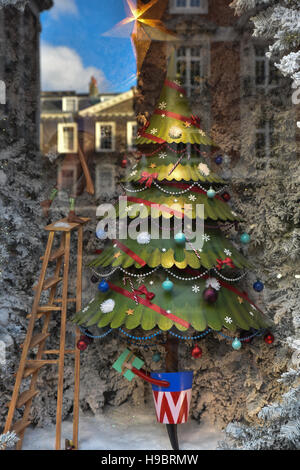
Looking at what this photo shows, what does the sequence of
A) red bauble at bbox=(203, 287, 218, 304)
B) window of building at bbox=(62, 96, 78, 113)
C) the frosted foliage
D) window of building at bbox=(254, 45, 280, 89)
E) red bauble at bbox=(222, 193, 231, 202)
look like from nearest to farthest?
the frosted foliage < red bauble at bbox=(203, 287, 218, 304) < red bauble at bbox=(222, 193, 231, 202) < window of building at bbox=(62, 96, 78, 113) < window of building at bbox=(254, 45, 280, 89)

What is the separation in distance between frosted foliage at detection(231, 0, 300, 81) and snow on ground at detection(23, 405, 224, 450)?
8.38 ft

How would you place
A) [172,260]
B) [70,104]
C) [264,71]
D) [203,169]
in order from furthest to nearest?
[264,71] < [70,104] < [203,169] < [172,260]

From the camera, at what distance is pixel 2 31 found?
3.62m

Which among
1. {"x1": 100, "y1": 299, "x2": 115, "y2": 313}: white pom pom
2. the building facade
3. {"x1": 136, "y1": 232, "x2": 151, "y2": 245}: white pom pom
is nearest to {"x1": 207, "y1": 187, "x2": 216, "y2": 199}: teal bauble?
{"x1": 136, "y1": 232, "x2": 151, "y2": 245}: white pom pom

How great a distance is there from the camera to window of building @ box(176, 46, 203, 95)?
3.76 m

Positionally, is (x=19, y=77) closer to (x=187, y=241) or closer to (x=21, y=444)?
(x=187, y=241)

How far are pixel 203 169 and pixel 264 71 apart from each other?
3.96 ft

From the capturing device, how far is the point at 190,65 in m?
3.78

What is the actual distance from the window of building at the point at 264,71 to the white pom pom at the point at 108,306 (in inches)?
84.6

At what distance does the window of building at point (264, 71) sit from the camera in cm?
371

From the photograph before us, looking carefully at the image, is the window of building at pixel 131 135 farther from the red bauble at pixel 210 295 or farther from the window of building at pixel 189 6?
the red bauble at pixel 210 295

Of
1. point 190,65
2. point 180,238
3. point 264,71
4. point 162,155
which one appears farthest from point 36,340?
point 264,71

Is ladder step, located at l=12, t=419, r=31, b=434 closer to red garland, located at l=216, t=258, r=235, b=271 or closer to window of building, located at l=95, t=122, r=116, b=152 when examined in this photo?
red garland, located at l=216, t=258, r=235, b=271

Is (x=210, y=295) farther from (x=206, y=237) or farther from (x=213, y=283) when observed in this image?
(x=206, y=237)
